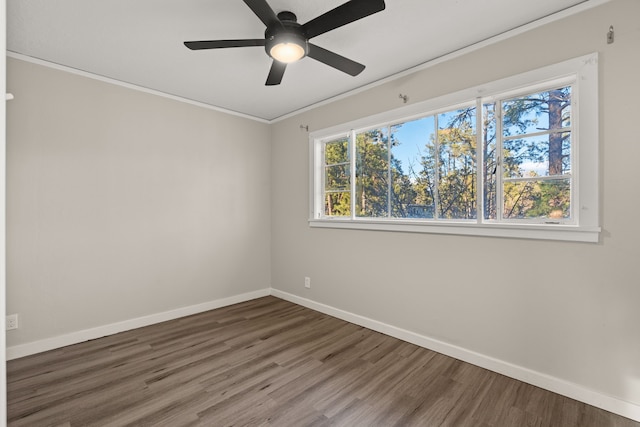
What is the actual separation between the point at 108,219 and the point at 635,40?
14.0 ft

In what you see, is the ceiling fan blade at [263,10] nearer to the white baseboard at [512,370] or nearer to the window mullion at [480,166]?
the window mullion at [480,166]

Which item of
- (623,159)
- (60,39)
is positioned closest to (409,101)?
(623,159)

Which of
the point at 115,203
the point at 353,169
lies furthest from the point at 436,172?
the point at 115,203

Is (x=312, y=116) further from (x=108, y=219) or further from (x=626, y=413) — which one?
(x=626, y=413)

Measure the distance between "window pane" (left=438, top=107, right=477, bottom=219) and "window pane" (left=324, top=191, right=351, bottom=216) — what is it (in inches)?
43.7

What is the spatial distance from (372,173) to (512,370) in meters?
2.10

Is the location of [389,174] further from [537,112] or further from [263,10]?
[263,10]

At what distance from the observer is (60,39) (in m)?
2.33

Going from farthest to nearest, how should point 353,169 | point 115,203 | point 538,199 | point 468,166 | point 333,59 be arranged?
point 353,169
point 115,203
point 468,166
point 538,199
point 333,59

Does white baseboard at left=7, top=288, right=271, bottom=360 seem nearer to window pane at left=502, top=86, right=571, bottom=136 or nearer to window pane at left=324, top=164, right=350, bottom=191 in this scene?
window pane at left=324, top=164, right=350, bottom=191

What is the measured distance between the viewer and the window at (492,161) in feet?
6.52

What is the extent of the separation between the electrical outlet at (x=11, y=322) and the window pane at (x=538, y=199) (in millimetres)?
4062

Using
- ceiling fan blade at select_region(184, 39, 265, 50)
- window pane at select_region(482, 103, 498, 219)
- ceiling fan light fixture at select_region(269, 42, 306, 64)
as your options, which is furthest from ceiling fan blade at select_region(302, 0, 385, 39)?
window pane at select_region(482, 103, 498, 219)

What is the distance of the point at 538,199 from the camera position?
2.21 m
